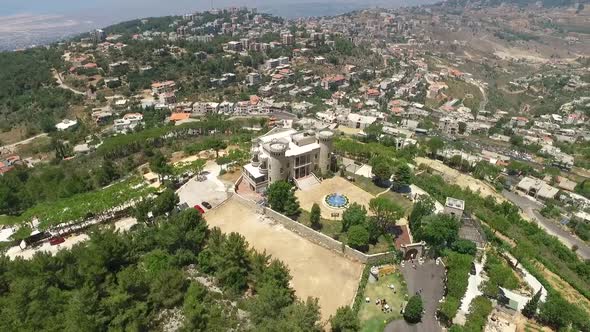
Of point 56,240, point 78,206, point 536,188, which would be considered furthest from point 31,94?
point 536,188

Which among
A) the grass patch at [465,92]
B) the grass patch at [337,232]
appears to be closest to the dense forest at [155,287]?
the grass patch at [337,232]

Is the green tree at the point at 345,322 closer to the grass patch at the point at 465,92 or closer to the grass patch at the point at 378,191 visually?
the grass patch at the point at 378,191

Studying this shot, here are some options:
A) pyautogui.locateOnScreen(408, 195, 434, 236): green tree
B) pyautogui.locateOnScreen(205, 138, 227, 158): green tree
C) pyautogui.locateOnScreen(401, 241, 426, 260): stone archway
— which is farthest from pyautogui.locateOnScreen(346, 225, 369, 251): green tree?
pyautogui.locateOnScreen(205, 138, 227, 158): green tree

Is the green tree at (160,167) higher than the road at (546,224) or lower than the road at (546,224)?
higher

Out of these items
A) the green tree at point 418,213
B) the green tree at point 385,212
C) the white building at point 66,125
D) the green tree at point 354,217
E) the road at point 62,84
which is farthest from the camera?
the road at point 62,84

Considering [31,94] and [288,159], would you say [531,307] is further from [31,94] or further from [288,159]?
[31,94]

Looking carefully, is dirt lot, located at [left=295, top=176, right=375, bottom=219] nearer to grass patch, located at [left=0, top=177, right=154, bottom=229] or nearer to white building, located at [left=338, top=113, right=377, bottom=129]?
grass patch, located at [left=0, top=177, right=154, bottom=229]
